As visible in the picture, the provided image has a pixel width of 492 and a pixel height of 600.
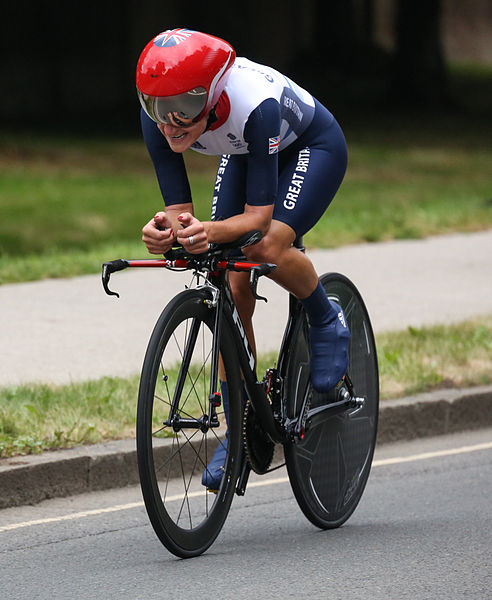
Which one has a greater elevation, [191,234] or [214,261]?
[191,234]

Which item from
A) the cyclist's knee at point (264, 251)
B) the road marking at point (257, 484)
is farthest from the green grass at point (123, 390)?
the cyclist's knee at point (264, 251)

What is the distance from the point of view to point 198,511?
4512mm

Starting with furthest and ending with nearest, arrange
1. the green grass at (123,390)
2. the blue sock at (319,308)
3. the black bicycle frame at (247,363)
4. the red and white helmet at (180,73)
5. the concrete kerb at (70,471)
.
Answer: the green grass at (123,390)
the concrete kerb at (70,471)
the blue sock at (319,308)
the black bicycle frame at (247,363)
the red and white helmet at (180,73)

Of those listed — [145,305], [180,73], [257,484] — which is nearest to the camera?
[180,73]

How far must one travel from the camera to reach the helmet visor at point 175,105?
13.5ft

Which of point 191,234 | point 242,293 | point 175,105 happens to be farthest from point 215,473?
point 175,105

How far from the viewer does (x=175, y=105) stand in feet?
13.6

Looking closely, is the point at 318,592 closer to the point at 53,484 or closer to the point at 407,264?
the point at 53,484

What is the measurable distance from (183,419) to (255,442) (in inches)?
17.4

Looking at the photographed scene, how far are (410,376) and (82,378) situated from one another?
183 centimetres

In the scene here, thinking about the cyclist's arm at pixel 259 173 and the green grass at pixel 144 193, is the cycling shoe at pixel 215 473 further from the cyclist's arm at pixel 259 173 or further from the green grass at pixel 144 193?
the green grass at pixel 144 193

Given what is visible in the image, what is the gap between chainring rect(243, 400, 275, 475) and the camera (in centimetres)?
458

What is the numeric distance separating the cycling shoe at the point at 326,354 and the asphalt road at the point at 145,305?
223 cm

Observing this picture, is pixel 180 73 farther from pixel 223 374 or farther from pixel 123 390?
pixel 123 390
